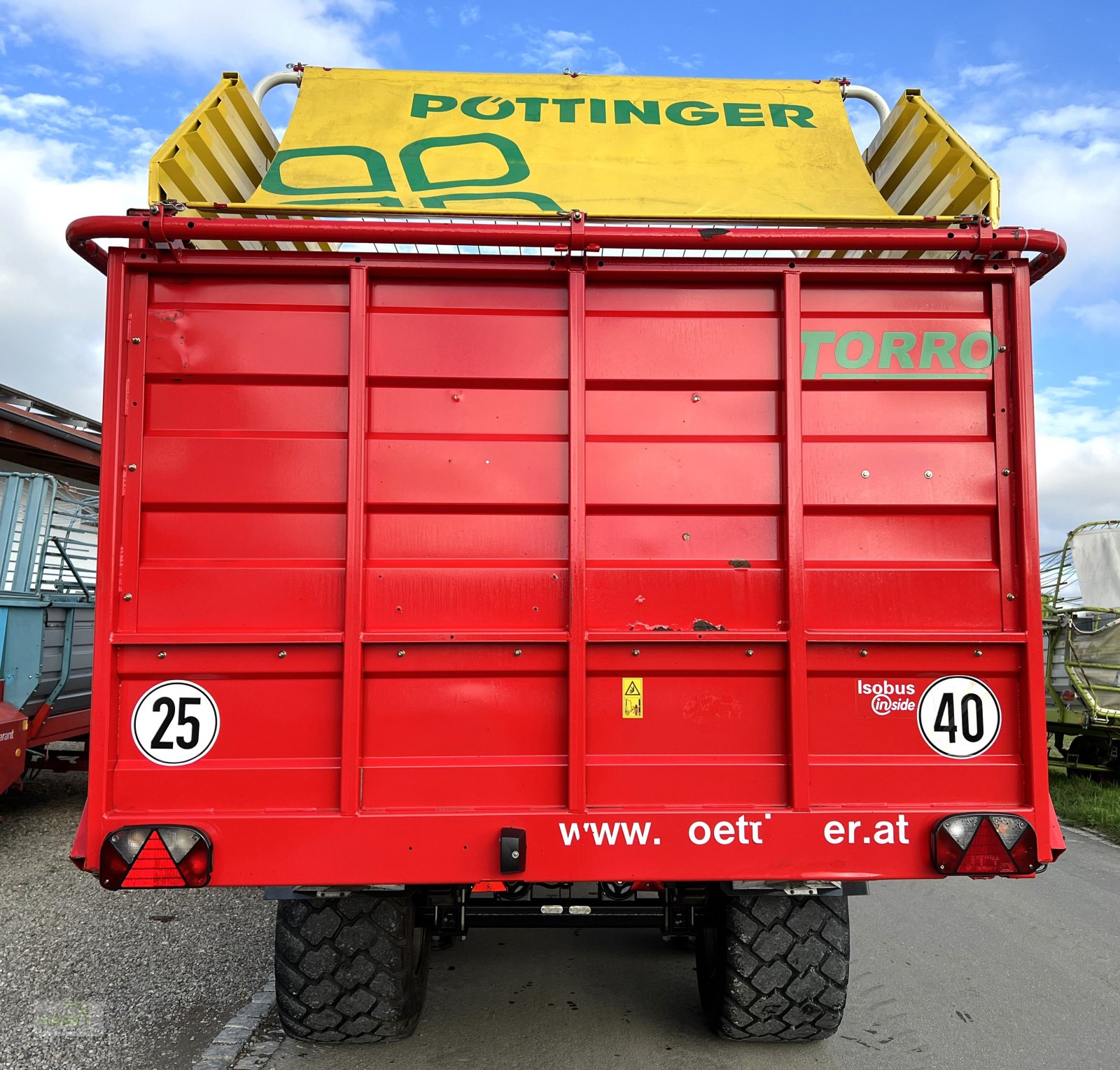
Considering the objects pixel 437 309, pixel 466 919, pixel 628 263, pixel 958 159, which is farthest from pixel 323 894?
pixel 958 159

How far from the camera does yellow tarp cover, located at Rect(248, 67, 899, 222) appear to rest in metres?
3.05

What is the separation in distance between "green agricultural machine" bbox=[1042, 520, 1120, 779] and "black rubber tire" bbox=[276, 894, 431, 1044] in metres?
8.52

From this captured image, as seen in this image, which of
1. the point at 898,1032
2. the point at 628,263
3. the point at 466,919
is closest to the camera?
the point at 628,263

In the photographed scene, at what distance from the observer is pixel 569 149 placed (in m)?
3.32

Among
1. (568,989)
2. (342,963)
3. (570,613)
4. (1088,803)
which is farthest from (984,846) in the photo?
(1088,803)

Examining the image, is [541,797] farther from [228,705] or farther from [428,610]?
[228,705]

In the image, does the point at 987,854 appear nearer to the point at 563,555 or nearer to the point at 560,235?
the point at 563,555

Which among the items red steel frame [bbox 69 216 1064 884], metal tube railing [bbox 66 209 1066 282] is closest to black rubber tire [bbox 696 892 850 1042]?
red steel frame [bbox 69 216 1064 884]

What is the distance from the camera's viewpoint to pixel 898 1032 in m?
3.47

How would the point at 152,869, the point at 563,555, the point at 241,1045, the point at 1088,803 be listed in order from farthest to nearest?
the point at 1088,803 < the point at 241,1045 < the point at 563,555 < the point at 152,869

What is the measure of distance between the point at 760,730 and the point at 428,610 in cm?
115

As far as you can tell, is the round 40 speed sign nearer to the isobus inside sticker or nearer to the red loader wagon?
the red loader wagon

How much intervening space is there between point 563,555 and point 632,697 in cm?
51

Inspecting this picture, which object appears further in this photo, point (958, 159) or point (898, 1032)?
point (898, 1032)
